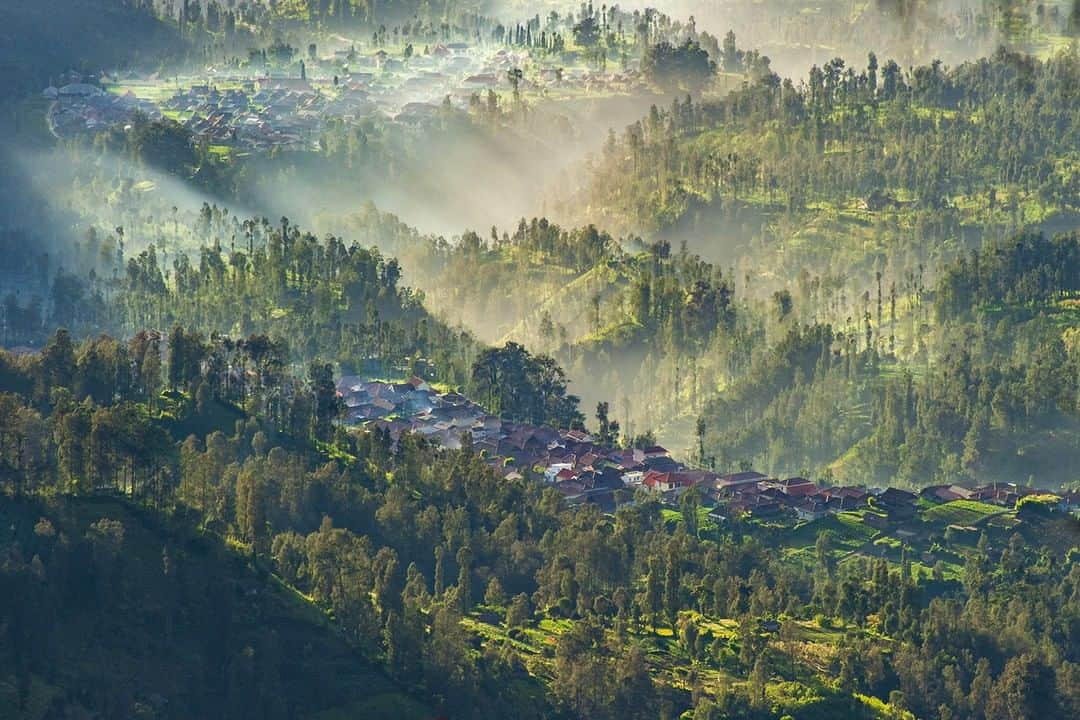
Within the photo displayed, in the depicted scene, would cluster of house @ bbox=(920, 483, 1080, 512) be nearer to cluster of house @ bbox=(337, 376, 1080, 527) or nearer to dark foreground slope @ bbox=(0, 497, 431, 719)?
cluster of house @ bbox=(337, 376, 1080, 527)

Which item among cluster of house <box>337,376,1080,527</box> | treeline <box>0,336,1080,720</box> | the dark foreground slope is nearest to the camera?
the dark foreground slope

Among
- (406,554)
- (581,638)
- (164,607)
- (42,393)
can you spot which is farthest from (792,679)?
(42,393)

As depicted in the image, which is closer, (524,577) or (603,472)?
(524,577)

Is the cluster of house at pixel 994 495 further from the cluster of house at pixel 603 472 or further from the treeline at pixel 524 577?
the treeline at pixel 524 577

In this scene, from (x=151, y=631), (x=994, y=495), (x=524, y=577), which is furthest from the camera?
(x=994, y=495)

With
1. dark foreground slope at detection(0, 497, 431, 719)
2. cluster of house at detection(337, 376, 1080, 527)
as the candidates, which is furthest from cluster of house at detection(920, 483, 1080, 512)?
dark foreground slope at detection(0, 497, 431, 719)

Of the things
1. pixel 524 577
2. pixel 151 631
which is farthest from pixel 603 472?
pixel 151 631

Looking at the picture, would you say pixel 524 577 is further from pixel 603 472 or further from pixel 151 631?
pixel 151 631
